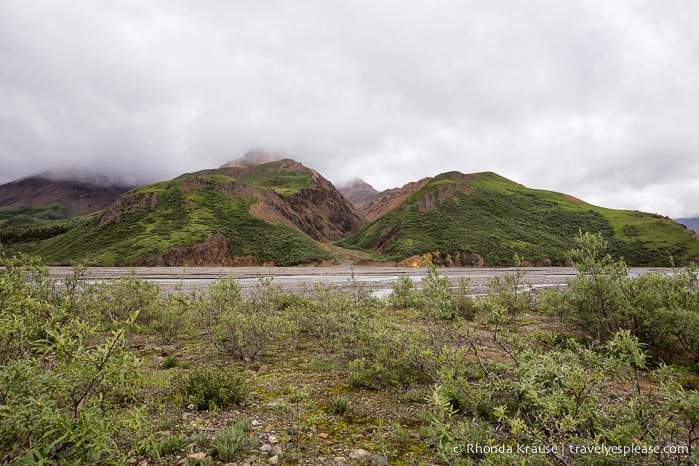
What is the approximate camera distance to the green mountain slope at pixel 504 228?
77.8 meters

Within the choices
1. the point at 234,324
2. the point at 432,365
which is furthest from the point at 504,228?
the point at 234,324

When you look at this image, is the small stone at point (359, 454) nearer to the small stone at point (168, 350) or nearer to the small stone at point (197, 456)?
the small stone at point (197, 456)

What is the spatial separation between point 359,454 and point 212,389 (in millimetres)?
3533

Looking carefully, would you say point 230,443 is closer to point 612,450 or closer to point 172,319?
point 612,450

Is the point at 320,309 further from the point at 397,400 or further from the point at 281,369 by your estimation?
the point at 397,400

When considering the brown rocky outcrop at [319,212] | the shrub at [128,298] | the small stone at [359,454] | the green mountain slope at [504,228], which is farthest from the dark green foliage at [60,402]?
the brown rocky outcrop at [319,212]

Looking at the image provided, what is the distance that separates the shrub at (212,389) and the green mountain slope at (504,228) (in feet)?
243

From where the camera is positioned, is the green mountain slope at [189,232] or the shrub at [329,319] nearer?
the shrub at [329,319]

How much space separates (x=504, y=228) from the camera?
92.8m

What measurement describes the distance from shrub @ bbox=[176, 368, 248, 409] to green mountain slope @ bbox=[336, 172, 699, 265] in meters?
74.1

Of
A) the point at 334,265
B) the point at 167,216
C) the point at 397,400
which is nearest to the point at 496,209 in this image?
the point at 334,265

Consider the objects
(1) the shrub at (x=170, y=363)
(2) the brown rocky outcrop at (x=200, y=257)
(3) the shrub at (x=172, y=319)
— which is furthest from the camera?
(2) the brown rocky outcrop at (x=200, y=257)

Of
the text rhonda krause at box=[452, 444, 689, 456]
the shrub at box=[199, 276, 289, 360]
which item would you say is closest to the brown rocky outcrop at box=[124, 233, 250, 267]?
the shrub at box=[199, 276, 289, 360]

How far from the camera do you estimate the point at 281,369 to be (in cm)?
886
